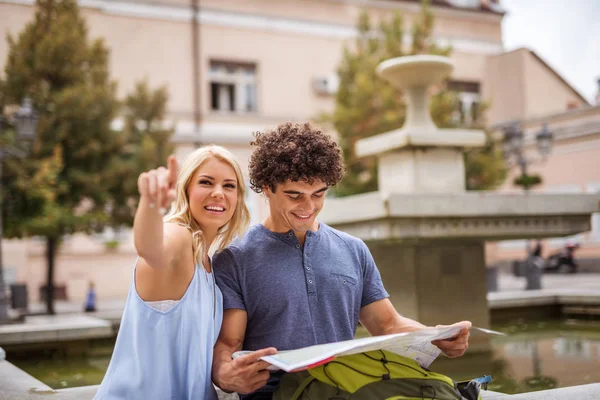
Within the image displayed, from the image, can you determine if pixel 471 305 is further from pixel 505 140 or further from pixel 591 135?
pixel 591 135

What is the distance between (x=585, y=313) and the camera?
32.5 ft

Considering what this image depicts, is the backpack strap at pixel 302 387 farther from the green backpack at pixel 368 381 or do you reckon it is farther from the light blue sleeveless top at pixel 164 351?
the light blue sleeveless top at pixel 164 351

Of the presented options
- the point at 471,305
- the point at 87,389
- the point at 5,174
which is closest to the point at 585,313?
the point at 471,305

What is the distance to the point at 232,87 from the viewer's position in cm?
2550

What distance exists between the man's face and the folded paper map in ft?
1.80

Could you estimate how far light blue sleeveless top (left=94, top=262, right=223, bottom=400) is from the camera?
2.49 metres

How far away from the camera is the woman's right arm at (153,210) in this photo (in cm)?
217

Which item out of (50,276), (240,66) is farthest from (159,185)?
(240,66)

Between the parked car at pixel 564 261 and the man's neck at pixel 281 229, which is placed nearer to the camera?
the man's neck at pixel 281 229

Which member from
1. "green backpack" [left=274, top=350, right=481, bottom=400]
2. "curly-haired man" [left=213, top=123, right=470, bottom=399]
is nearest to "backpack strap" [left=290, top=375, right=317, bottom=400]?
"green backpack" [left=274, top=350, right=481, bottom=400]

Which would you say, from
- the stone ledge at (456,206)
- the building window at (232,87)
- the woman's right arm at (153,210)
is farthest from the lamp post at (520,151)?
the woman's right arm at (153,210)

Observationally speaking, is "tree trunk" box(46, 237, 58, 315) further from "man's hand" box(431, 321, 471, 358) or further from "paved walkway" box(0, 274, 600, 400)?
"man's hand" box(431, 321, 471, 358)

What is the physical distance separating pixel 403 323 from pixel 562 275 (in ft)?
81.4

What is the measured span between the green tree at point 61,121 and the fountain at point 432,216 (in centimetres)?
906
